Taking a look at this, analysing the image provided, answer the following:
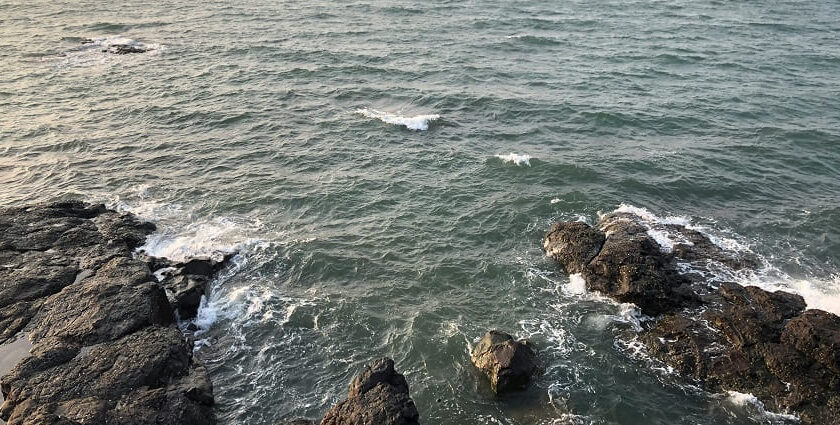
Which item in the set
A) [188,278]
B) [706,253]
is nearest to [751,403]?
[706,253]

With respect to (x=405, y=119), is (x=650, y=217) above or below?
below

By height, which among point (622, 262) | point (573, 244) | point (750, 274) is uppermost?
point (622, 262)

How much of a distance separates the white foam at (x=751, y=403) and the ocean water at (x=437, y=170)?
0.11 meters

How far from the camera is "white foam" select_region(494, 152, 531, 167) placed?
1463 inches

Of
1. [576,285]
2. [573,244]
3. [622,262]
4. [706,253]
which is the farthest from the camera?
[573,244]

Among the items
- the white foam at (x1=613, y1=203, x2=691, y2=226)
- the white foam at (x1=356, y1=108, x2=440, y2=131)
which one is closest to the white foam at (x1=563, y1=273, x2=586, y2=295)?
the white foam at (x1=613, y1=203, x2=691, y2=226)

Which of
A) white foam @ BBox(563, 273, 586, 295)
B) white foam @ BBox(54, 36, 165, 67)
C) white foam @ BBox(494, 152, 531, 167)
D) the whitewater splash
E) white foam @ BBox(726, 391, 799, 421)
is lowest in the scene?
white foam @ BBox(726, 391, 799, 421)

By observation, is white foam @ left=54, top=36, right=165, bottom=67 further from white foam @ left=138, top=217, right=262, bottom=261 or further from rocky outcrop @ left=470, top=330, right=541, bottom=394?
rocky outcrop @ left=470, top=330, right=541, bottom=394

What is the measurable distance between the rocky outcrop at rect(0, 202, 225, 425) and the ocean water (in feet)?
5.61

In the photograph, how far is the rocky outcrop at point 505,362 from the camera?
2083 cm

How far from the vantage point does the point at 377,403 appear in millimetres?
17859

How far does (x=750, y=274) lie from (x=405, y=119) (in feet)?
83.6

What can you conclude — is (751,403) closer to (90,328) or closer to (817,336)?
(817,336)

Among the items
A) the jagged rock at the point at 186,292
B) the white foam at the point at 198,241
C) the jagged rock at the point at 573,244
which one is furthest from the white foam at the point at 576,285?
the jagged rock at the point at 186,292
